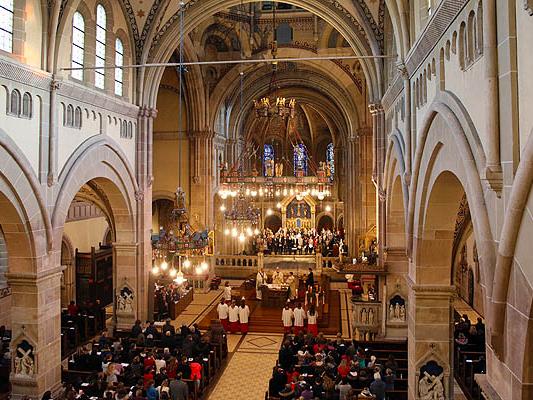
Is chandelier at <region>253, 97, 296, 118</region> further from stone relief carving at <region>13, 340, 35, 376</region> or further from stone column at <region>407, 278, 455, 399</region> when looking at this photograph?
stone relief carving at <region>13, 340, 35, 376</region>

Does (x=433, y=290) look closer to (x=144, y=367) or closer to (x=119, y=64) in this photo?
(x=144, y=367)

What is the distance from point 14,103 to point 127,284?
9453 mm

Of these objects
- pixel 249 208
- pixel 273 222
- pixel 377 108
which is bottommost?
pixel 273 222

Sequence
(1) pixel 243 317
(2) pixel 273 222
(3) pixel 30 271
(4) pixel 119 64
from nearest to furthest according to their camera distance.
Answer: (3) pixel 30 271
(4) pixel 119 64
(1) pixel 243 317
(2) pixel 273 222

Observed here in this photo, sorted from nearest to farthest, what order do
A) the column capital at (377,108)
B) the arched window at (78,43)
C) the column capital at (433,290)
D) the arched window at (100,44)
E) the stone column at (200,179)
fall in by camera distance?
the column capital at (433,290), the arched window at (78,43), the arched window at (100,44), the column capital at (377,108), the stone column at (200,179)

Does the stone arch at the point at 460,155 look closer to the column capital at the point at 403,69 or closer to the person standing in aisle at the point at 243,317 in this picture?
the column capital at the point at 403,69

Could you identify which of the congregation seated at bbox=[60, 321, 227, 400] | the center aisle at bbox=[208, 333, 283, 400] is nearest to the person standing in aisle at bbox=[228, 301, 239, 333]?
the center aisle at bbox=[208, 333, 283, 400]

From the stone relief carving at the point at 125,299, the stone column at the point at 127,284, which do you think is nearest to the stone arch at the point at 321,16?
the stone column at the point at 127,284

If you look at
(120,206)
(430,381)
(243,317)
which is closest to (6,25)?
(120,206)

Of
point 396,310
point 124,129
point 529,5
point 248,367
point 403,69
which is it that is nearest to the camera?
point 529,5

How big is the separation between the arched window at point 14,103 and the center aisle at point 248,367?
9.41 m

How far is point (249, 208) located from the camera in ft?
81.4

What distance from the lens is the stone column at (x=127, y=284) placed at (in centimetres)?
2005

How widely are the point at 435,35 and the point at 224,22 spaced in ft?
64.8
